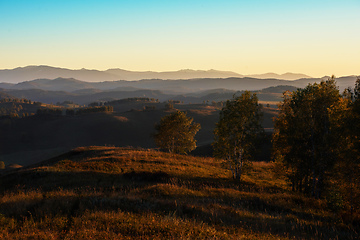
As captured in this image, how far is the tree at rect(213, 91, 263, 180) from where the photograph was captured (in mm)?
27609

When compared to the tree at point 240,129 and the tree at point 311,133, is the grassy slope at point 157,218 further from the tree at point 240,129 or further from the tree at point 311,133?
the tree at point 240,129

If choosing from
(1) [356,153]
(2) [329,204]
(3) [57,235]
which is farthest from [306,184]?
(3) [57,235]

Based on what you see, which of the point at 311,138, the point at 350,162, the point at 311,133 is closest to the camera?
the point at 350,162

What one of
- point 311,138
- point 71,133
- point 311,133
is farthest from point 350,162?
point 71,133

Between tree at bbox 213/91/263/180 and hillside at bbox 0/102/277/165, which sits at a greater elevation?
tree at bbox 213/91/263/180

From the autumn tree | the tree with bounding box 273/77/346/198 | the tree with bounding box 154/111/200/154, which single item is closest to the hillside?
the tree with bounding box 154/111/200/154

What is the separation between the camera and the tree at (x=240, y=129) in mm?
27609

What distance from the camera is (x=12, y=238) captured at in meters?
7.42

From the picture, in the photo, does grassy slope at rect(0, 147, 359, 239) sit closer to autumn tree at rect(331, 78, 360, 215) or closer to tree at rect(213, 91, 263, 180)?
autumn tree at rect(331, 78, 360, 215)

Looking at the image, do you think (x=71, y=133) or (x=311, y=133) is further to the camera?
(x=71, y=133)

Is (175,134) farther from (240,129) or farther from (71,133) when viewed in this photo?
(71,133)

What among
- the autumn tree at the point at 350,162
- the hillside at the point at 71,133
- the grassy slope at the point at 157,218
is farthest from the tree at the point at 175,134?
the hillside at the point at 71,133

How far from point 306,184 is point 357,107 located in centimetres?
978

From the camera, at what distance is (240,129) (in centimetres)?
2748
